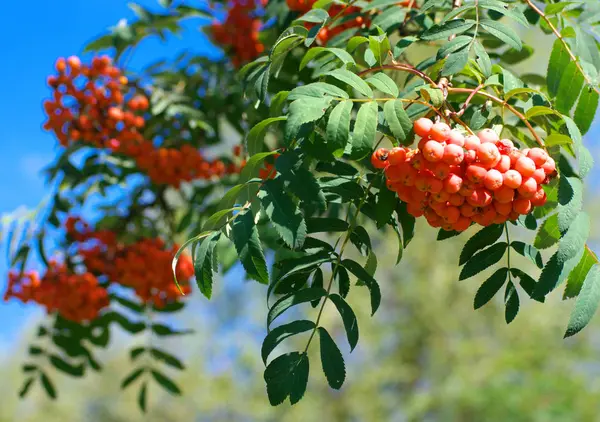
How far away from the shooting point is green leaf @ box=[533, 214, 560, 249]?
1.19 metres

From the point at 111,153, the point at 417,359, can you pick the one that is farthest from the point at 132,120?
the point at 417,359

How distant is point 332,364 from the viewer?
45.4 inches

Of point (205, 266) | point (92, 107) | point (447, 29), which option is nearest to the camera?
point (205, 266)

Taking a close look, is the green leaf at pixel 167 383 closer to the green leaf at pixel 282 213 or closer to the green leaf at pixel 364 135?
the green leaf at pixel 282 213

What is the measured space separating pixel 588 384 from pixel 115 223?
702cm

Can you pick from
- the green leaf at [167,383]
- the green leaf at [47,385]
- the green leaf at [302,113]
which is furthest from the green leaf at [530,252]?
the green leaf at [47,385]

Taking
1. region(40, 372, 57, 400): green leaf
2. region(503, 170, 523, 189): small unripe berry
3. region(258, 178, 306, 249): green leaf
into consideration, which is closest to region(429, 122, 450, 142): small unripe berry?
region(503, 170, 523, 189): small unripe berry

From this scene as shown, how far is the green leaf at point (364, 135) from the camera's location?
1.05 metres

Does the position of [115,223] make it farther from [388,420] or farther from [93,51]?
[388,420]

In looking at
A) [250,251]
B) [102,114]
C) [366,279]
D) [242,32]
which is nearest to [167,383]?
[102,114]

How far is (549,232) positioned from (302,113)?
1.61 feet

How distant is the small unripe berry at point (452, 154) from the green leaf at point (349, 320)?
1.02ft

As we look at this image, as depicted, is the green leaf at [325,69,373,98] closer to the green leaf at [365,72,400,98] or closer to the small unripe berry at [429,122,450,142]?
the green leaf at [365,72,400,98]

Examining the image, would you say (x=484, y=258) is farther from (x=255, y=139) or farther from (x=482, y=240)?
(x=255, y=139)
